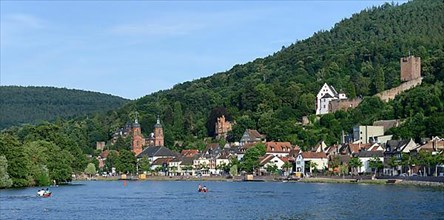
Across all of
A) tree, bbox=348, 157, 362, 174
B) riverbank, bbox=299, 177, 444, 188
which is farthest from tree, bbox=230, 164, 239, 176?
tree, bbox=348, 157, 362, 174

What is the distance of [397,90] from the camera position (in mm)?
123688

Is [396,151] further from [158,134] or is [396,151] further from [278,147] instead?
[158,134]

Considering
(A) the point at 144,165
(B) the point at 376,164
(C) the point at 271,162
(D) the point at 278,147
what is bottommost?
(B) the point at 376,164

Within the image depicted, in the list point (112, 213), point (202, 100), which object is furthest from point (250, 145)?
point (112, 213)

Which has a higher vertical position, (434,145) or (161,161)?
(434,145)

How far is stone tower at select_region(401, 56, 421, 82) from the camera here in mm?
124812

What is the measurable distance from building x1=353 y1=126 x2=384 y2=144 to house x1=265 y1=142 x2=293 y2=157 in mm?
10266

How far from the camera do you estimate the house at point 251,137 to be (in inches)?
4991

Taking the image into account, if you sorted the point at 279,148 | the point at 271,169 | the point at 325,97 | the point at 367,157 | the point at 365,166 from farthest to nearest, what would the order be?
1. the point at 325,97
2. the point at 279,148
3. the point at 271,169
4. the point at 365,166
5. the point at 367,157

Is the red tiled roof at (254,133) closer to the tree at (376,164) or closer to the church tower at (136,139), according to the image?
the church tower at (136,139)

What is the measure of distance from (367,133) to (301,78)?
36.7 m

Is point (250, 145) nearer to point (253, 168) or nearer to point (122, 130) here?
point (253, 168)

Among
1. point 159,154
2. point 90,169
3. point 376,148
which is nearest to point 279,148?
point 376,148

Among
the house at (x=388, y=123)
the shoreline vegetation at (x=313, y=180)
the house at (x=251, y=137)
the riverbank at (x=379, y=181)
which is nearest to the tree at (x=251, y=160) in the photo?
the shoreline vegetation at (x=313, y=180)
